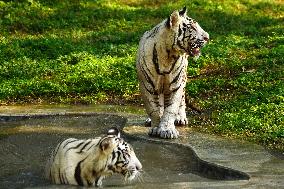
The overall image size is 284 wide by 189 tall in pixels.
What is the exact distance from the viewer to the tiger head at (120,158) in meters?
5.46

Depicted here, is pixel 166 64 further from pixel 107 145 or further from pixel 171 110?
pixel 107 145

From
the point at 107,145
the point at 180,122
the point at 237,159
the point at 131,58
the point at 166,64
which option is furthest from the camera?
the point at 131,58

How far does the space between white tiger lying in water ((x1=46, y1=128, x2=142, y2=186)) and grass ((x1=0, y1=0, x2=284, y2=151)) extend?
87.4 inches

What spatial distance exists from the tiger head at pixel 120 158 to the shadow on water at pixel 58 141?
14cm

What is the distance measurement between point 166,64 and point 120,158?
2319 millimetres

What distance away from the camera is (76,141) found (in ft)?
19.3

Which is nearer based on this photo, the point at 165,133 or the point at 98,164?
the point at 98,164

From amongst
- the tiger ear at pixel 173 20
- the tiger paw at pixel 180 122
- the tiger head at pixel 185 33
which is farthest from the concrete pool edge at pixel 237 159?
the tiger ear at pixel 173 20

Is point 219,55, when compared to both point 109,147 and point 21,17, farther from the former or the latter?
point 109,147

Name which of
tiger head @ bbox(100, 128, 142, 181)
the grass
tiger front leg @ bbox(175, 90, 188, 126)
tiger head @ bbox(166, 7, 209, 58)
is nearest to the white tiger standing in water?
tiger head @ bbox(166, 7, 209, 58)

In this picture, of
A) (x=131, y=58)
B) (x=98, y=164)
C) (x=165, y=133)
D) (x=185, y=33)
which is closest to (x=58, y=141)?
(x=165, y=133)

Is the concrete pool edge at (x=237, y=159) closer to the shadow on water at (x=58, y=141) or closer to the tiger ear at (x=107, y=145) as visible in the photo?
the shadow on water at (x=58, y=141)

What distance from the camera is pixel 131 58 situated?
1303cm

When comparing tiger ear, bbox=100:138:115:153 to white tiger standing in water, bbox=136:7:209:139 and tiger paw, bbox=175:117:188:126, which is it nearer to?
white tiger standing in water, bbox=136:7:209:139
